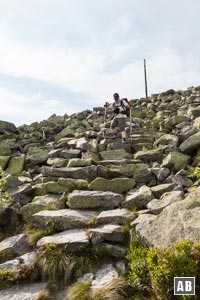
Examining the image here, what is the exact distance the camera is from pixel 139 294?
23.3 feet

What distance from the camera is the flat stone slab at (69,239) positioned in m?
8.84

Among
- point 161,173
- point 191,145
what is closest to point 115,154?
point 191,145

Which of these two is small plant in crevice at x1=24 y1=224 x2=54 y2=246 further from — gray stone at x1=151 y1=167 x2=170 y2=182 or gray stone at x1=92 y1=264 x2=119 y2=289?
gray stone at x1=151 y1=167 x2=170 y2=182

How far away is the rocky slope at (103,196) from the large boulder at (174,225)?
24 mm

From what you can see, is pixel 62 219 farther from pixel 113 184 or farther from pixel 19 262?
pixel 113 184

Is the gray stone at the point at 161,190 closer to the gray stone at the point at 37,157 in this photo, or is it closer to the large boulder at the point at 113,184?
the large boulder at the point at 113,184

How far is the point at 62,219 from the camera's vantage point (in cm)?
1011

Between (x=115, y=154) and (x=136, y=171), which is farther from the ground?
(x=115, y=154)

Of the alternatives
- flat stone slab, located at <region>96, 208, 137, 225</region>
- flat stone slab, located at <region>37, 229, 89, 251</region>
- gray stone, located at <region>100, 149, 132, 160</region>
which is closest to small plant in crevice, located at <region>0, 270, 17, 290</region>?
flat stone slab, located at <region>37, 229, 89, 251</region>

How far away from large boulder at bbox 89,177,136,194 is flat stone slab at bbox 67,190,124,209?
2.96 feet

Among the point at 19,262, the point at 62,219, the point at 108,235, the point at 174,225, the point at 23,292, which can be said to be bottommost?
the point at 23,292

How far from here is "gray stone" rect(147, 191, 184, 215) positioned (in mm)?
9547

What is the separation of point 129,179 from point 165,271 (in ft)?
20.4

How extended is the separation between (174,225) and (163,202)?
1670 millimetres
